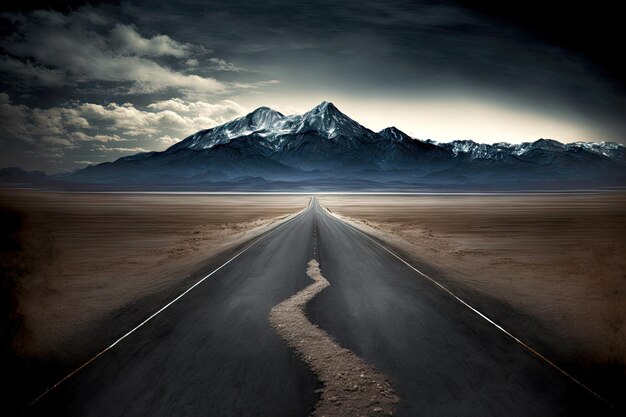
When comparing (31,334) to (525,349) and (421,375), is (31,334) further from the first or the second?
(525,349)

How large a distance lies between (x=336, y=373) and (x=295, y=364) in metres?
0.80

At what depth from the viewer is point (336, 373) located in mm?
6492

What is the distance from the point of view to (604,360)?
24.6 feet

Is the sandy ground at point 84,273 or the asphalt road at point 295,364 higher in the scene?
the asphalt road at point 295,364

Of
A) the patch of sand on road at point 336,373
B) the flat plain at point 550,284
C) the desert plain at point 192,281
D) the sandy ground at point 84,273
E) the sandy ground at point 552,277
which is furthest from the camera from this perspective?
the sandy ground at point 84,273

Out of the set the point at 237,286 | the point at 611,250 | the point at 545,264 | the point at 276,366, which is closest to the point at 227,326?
the point at 276,366

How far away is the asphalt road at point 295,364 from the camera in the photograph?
5.59 m

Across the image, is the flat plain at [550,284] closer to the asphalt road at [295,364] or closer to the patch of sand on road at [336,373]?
the asphalt road at [295,364]

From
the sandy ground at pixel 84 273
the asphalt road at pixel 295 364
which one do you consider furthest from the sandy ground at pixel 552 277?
the sandy ground at pixel 84 273

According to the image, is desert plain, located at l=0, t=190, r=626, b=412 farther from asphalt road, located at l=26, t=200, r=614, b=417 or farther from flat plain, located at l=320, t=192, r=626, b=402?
asphalt road, located at l=26, t=200, r=614, b=417

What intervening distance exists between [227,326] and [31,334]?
14.8 feet

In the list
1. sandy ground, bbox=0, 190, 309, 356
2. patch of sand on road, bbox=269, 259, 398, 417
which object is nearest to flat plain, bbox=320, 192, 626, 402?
patch of sand on road, bbox=269, 259, 398, 417

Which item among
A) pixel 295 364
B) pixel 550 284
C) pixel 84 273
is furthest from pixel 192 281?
pixel 550 284

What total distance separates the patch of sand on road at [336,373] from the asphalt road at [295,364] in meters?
0.21
